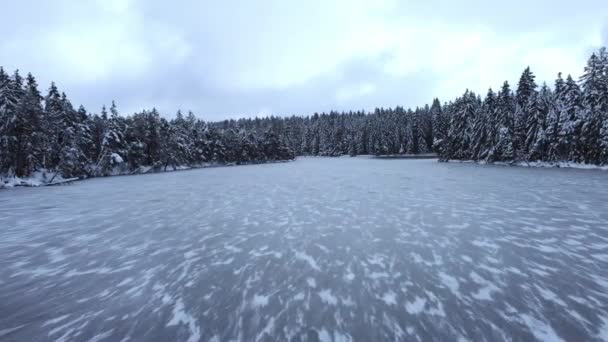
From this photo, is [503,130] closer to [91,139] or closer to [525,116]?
[525,116]

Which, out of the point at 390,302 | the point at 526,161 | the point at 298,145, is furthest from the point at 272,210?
the point at 298,145

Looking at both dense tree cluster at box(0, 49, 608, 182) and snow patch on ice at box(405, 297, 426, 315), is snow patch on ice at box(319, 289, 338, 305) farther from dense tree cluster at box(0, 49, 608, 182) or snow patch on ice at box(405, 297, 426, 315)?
dense tree cluster at box(0, 49, 608, 182)

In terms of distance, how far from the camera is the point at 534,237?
28.1ft

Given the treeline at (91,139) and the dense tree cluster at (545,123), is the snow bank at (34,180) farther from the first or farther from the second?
the dense tree cluster at (545,123)

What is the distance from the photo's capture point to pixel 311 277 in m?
6.15

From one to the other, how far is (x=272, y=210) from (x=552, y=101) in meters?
53.2

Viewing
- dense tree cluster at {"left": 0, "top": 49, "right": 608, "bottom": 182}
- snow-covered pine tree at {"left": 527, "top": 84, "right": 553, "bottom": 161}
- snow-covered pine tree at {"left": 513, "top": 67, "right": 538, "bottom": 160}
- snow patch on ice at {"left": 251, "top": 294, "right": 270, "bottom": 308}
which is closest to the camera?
snow patch on ice at {"left": 251, "top": 294, "right": 270, "bottom": 308}

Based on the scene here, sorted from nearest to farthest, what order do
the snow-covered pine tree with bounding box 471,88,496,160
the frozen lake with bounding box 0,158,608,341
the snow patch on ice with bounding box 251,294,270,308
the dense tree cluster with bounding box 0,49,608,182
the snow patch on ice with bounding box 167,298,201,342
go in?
the snow patch on ice with bounding box 167,298,201,342 < the frozen lake with bounding box 0,158,608,341 < the snow patch on ice with bounding box 251,294,270,308 < the dense tree cluster with bounding box 0,49,608,182 < the snow-covered pine tree with bounding box 471,88,496,160

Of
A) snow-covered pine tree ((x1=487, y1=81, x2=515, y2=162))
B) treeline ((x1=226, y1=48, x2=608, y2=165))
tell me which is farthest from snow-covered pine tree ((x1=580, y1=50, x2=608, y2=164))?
snow-covered pine tree ((x1=487, y1=81, x2=515, y2=162))

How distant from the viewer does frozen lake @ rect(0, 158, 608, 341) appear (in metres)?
4.32

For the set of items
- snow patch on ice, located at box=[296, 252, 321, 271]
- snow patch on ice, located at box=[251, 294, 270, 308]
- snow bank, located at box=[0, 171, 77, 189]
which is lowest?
snow patch on ice, located at box=[296, 252, 321, 271]

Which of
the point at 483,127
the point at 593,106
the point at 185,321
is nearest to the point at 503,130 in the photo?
the point at 483,127

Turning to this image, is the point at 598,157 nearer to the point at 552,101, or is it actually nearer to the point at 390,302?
the point at 552,101

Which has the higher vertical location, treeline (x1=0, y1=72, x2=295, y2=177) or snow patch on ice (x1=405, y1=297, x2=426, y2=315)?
treeline (x1=0, y1=72, x2=295, y2=177)
